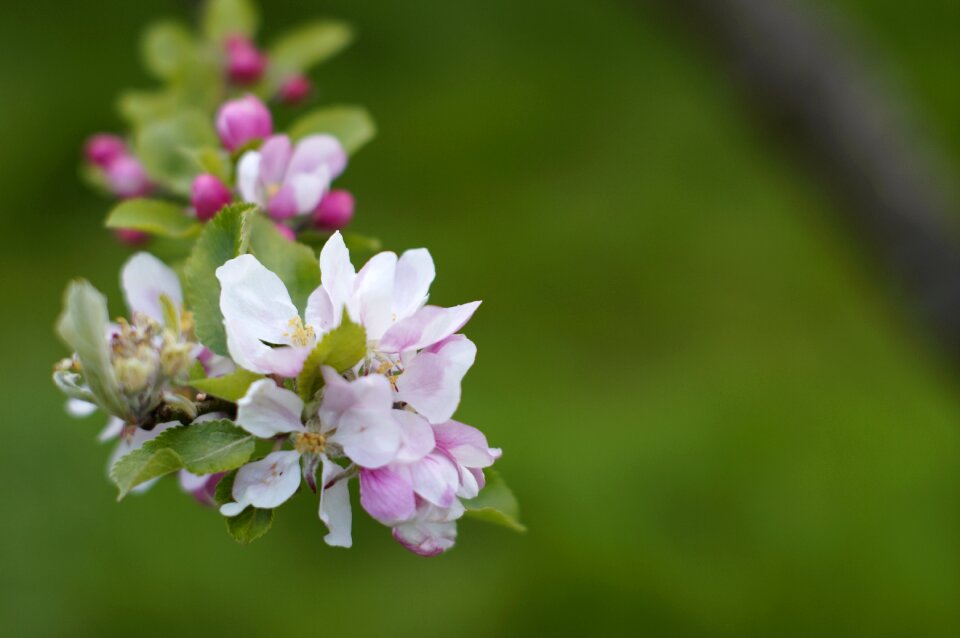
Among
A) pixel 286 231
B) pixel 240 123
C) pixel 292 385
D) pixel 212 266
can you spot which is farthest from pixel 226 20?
pixel 292 385

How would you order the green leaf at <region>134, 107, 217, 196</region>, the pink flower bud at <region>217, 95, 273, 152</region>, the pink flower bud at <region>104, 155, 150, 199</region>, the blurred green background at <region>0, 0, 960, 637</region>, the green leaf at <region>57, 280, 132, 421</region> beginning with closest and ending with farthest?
1. the green leaf at <region>57, 280, 132, 421</region>
2. the pink flower bud at <region>217, 95, 273, 152</region>
3. the green leaf at <region>134, 107, 217, 196</region>
4. the pink flower bud at <region>104, 155, 150, 199</region>
5. the blurred green background at <region>0, 0, 960, 637</region>

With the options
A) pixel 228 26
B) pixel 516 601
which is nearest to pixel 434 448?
pixel 228 26

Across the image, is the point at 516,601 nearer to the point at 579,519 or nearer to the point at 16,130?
the point at 579,519

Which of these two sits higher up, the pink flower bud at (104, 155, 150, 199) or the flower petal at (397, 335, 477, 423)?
the flower petal at (397, 335, 477, 423)

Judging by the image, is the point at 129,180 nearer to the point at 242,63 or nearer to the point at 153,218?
the point at 242,63

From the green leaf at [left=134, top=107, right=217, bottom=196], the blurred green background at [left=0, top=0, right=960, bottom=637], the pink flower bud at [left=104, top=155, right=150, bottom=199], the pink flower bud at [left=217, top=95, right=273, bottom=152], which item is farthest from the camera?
the blurred green background at [left=0, top=0, right=960, bottom=637]

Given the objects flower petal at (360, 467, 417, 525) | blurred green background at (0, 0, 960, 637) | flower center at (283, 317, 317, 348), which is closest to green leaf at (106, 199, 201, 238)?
flower center at (283, 317, 317, 348)

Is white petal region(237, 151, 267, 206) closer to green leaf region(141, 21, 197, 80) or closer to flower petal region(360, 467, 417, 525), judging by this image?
flower petal region(360, 467, 417, 525)
